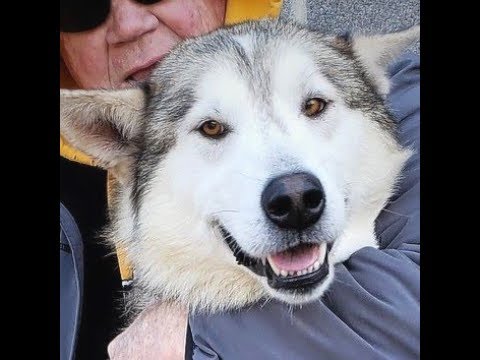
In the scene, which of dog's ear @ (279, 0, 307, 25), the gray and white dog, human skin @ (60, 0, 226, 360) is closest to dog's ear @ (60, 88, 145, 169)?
the gray and white dog

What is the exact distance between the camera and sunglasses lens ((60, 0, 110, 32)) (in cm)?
231

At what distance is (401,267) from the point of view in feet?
5.44

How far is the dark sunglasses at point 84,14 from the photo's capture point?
91.0 inches

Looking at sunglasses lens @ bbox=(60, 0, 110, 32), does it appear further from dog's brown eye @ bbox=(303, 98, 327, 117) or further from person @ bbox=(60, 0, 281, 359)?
dog's brown eye @ bbox=(303, 98, 327, 117)

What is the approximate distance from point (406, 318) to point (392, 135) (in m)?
0.59

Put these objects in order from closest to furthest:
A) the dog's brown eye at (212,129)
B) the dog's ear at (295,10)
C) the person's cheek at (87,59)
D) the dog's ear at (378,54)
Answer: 1. the dog's brown eye at (212,129)
2. the dog's ear at (378,54)
3. the person's cheek at (87,59)
4. the dog's ear at (295,10)

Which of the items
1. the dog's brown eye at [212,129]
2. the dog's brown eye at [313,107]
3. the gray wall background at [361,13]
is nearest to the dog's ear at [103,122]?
the dog's brown eye at [212,129]

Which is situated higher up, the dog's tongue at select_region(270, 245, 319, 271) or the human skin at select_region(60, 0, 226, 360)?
the human skin at select_region(60, 0, 226, 360)

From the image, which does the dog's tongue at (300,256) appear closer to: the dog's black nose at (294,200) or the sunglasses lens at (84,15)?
the dog's black nose at (294,200)

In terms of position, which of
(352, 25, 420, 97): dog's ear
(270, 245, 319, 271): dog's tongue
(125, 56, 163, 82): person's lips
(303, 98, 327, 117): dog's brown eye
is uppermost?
(352, 25, 420, 97): dog's ear

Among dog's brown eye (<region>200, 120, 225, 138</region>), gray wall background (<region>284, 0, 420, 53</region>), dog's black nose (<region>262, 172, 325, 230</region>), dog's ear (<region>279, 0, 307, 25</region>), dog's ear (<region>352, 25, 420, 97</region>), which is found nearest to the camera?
dog's black nose (<region>262, 172, 325, 230</region>)

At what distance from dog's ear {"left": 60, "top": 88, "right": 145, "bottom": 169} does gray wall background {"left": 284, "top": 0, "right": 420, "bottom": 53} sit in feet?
Answer: 4.38

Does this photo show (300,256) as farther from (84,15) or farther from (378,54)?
(84,15)
